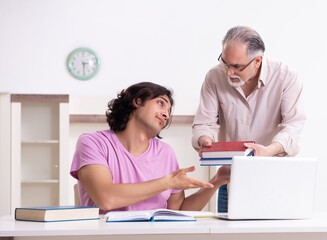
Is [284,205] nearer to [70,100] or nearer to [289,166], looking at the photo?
[289,166]

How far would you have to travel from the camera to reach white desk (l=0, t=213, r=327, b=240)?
1670 mm

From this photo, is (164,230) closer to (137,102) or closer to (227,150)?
(227,150)

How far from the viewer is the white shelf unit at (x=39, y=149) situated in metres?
4.90

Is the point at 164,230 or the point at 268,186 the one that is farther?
the point at 268,186

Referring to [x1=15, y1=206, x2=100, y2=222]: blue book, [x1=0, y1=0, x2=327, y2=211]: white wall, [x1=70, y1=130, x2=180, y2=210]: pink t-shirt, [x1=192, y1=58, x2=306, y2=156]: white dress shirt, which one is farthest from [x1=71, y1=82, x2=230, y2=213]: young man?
[x1=0, y1=0, x2=327, y2=211]: white wall

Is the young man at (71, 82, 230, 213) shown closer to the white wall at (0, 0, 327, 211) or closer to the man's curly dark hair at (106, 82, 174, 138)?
the man's curly dark hair at (106, 82, 174, 138)

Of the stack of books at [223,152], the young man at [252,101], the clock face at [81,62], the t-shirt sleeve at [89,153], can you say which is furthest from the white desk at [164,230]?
the clock face at [81,62]

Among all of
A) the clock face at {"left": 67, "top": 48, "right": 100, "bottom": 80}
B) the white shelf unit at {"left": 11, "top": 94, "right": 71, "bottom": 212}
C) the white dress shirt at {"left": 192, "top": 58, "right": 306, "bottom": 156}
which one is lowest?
the white shelf unit at {"left": 11, "top": 94, "right": 71, "bottom": 212}

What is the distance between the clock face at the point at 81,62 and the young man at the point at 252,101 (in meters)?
2.34

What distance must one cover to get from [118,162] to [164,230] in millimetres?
744

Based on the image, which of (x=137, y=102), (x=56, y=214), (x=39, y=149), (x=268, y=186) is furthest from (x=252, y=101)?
(x=39, y=149)

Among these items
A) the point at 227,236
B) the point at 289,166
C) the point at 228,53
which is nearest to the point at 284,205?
the point at 289,166

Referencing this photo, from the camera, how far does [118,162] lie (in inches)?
95.2

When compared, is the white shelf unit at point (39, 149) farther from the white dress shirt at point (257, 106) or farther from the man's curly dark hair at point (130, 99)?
the man's curly dark hair at point (130, 99)
